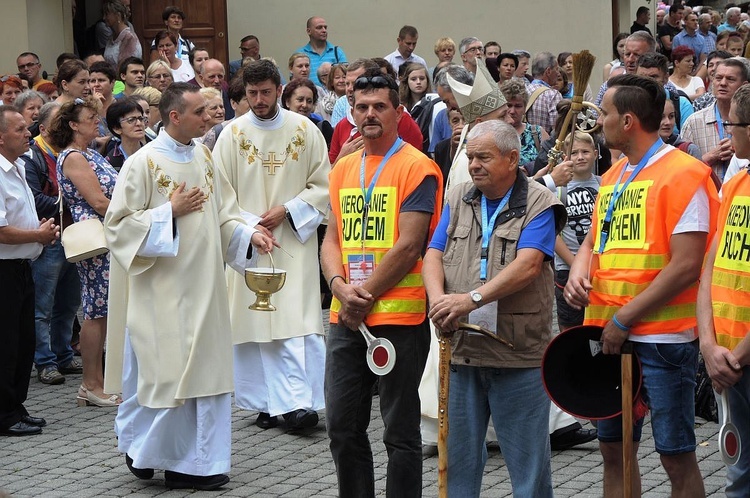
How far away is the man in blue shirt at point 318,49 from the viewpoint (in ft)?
53.0

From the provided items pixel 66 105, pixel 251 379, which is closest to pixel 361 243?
pixel 251 379

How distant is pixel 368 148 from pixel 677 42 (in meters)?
17.2

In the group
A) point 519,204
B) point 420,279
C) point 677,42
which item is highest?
point 677,42

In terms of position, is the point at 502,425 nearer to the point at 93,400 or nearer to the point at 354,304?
the point at 354,304

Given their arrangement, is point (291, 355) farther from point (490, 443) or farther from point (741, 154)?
point (741, 154)

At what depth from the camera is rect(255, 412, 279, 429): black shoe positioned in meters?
7.95

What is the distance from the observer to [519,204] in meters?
5.13

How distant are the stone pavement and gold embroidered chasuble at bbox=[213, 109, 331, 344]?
2.26 ft

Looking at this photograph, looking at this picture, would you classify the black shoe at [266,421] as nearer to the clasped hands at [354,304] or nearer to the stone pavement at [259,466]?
the stone pavement at [259,466]

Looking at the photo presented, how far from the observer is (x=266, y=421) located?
7.97 meters

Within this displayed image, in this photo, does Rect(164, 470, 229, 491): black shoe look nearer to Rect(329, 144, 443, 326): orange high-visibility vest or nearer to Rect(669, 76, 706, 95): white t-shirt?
Rect(329, 144, 443, 326): orange high-visibility vest

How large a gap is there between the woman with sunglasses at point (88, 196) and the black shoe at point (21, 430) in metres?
0.68

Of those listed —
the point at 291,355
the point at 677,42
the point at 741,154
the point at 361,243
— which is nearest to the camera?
the point at 741,154

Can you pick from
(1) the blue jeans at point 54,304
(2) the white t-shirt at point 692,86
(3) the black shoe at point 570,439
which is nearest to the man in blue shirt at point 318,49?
(2) the white t-shirt at point 692,86
